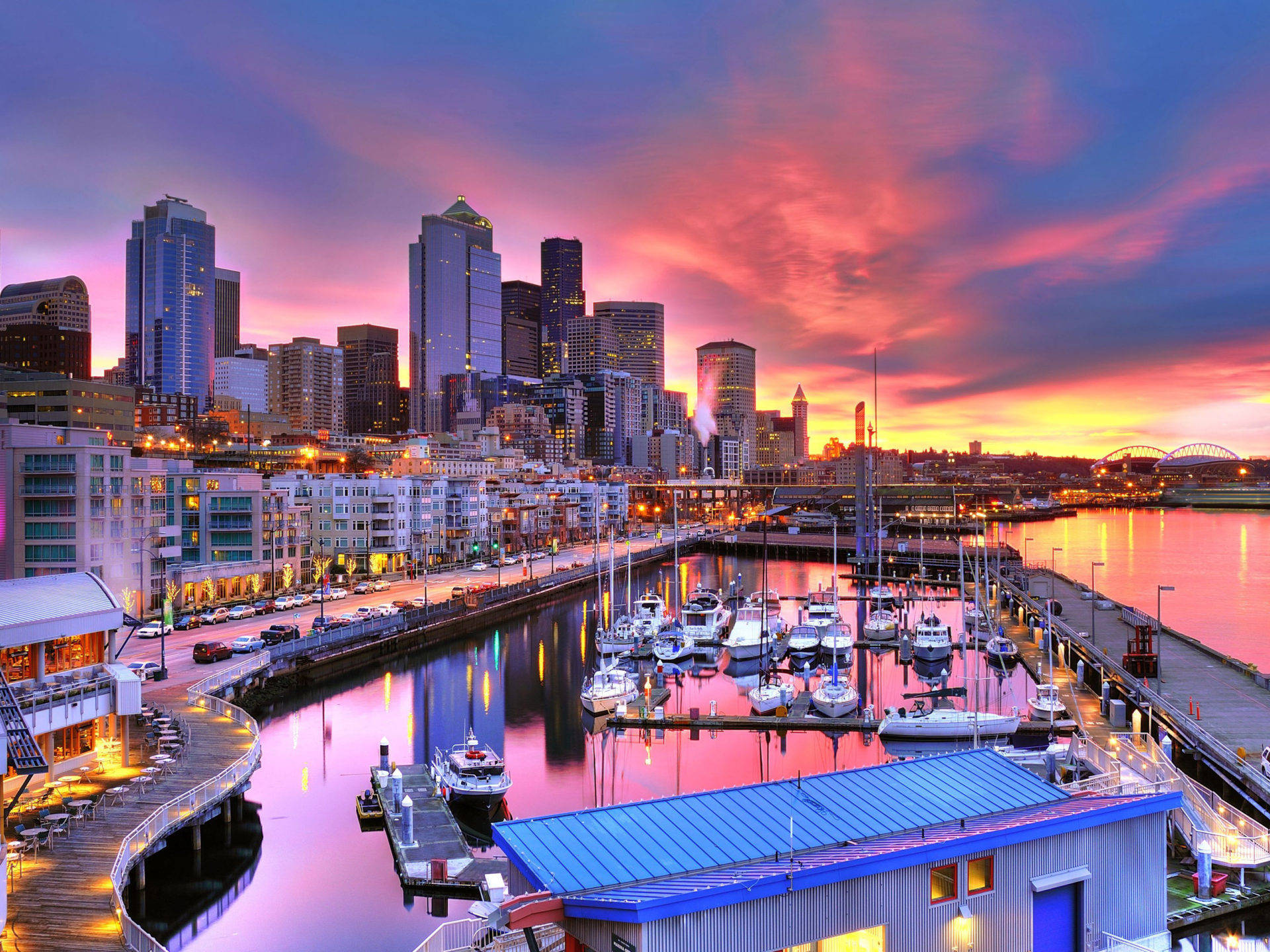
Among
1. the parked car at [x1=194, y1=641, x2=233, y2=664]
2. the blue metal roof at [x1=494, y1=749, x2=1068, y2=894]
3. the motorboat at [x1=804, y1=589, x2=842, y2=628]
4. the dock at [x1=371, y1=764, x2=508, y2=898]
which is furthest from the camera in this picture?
the motorboat at [x1=804, y1=589, x2=842, y2=628]

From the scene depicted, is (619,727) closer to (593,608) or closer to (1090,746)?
(1090,746)

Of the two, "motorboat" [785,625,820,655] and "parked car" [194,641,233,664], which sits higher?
"parked car" [194,641,233,664]

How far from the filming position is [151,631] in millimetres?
50125

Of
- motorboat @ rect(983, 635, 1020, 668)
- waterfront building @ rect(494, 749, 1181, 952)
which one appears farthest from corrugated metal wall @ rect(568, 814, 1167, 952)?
motorboat @ rect(983, 635, 1020, 668)

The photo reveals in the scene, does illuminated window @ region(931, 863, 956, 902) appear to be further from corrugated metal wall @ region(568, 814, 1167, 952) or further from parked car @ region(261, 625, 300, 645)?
parked car @ region(261, 625, 300, 645)

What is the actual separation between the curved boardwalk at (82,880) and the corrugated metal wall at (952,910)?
35.9 ft

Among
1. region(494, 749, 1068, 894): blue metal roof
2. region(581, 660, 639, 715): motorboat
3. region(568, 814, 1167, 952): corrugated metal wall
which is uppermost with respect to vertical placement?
region(494, 749, 1068, 894): blue metal roof

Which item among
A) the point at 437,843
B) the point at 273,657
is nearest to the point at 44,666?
the point at 437,843

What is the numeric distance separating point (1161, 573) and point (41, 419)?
482 feet

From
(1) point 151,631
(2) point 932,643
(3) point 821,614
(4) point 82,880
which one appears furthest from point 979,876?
(3) point 821,614

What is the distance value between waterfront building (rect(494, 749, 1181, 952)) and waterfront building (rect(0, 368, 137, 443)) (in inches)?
5529

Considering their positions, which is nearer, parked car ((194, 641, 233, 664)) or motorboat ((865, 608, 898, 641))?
parked car ((194, 641, 233, 664))

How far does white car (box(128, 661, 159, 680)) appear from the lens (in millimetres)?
38831

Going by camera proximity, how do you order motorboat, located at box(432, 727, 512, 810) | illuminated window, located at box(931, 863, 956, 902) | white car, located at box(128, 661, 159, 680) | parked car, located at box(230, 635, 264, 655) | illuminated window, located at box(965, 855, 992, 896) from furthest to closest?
parked car, located at box(230, 635, 264, 655) → white car, located at box(128, 661, 159, 680) → motorboat, located at box(432, 727, 512, 810) → illuminated window, located at box(965, 855, 992, 896) → illuminated window, located at box(931, 863, 956, 902)
